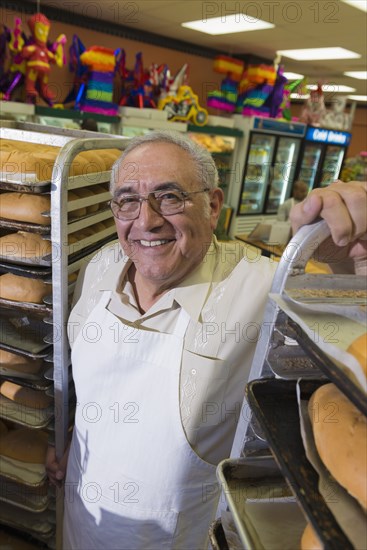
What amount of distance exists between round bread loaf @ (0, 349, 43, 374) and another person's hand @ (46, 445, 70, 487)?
15.6 inches

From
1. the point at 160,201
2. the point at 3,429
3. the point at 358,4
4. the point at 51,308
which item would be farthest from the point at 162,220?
the point at 358,4

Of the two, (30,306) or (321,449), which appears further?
(30,306)

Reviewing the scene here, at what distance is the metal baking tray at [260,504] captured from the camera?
646mm

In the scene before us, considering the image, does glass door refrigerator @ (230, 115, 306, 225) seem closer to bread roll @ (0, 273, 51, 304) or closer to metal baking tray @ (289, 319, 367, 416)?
bread roll @ (0, 273, 51, 304)

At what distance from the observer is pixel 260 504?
0.70 meters

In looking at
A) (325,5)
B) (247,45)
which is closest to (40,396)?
(325,5)

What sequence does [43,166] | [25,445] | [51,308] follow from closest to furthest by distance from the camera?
[43,166] → [51,308] → [25,445]

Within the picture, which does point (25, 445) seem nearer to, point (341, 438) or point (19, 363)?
point (19, 363)

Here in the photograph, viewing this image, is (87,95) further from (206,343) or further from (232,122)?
(206,343)

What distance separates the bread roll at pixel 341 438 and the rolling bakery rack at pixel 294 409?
3 centimetres

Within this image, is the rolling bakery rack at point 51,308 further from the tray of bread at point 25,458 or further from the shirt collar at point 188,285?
the shirt collar at point 188,285

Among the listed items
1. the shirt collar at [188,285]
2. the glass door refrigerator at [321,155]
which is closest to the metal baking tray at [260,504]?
the shirt collar at [188,285]

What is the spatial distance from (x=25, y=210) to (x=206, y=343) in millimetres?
761

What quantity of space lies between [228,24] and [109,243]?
507 cm
